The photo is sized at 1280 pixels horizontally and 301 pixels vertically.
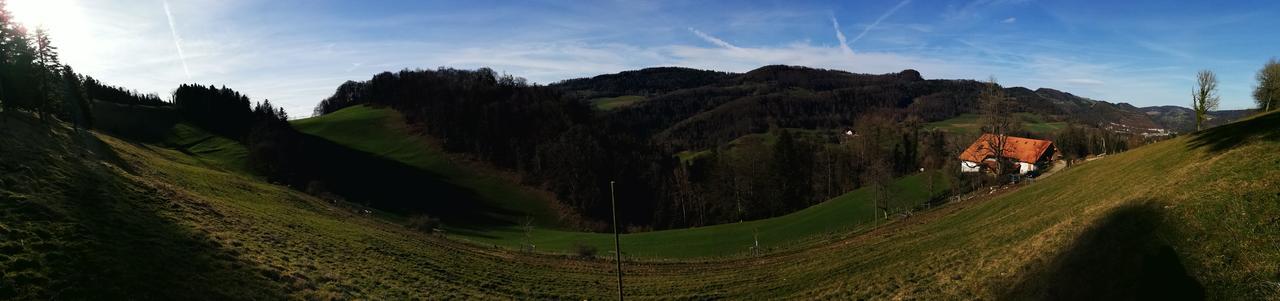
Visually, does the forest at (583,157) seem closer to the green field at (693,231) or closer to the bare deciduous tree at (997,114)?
the green field at (693,231)

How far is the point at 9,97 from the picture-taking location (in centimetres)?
4612

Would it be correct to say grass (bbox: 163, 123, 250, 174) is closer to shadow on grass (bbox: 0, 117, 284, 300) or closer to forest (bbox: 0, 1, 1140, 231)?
forest (bbox: 0, 1, 1140, 231)

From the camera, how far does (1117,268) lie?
16.2 metres

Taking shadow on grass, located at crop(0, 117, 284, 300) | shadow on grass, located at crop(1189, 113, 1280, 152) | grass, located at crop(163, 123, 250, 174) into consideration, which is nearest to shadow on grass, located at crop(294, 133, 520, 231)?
grass, located at crop(163, 123, 250, 174)

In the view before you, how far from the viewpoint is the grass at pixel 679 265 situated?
627 inches

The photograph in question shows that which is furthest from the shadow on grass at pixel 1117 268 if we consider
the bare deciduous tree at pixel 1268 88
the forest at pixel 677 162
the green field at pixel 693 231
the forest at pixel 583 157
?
the bare deciduous tree at pixel 1268 88

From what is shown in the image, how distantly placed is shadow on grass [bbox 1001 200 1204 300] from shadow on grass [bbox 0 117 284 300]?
2717 centimetres

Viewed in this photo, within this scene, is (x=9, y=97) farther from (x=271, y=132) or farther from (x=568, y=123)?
(x=568, y=123)

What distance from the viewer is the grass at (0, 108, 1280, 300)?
15.9 meters

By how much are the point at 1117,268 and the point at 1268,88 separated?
6793cm

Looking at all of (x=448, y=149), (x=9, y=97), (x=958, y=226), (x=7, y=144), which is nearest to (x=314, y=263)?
(x=7, y=144)

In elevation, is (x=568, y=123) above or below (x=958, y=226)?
above

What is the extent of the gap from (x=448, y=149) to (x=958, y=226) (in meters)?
101

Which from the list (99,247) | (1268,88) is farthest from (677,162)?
(99,247)
